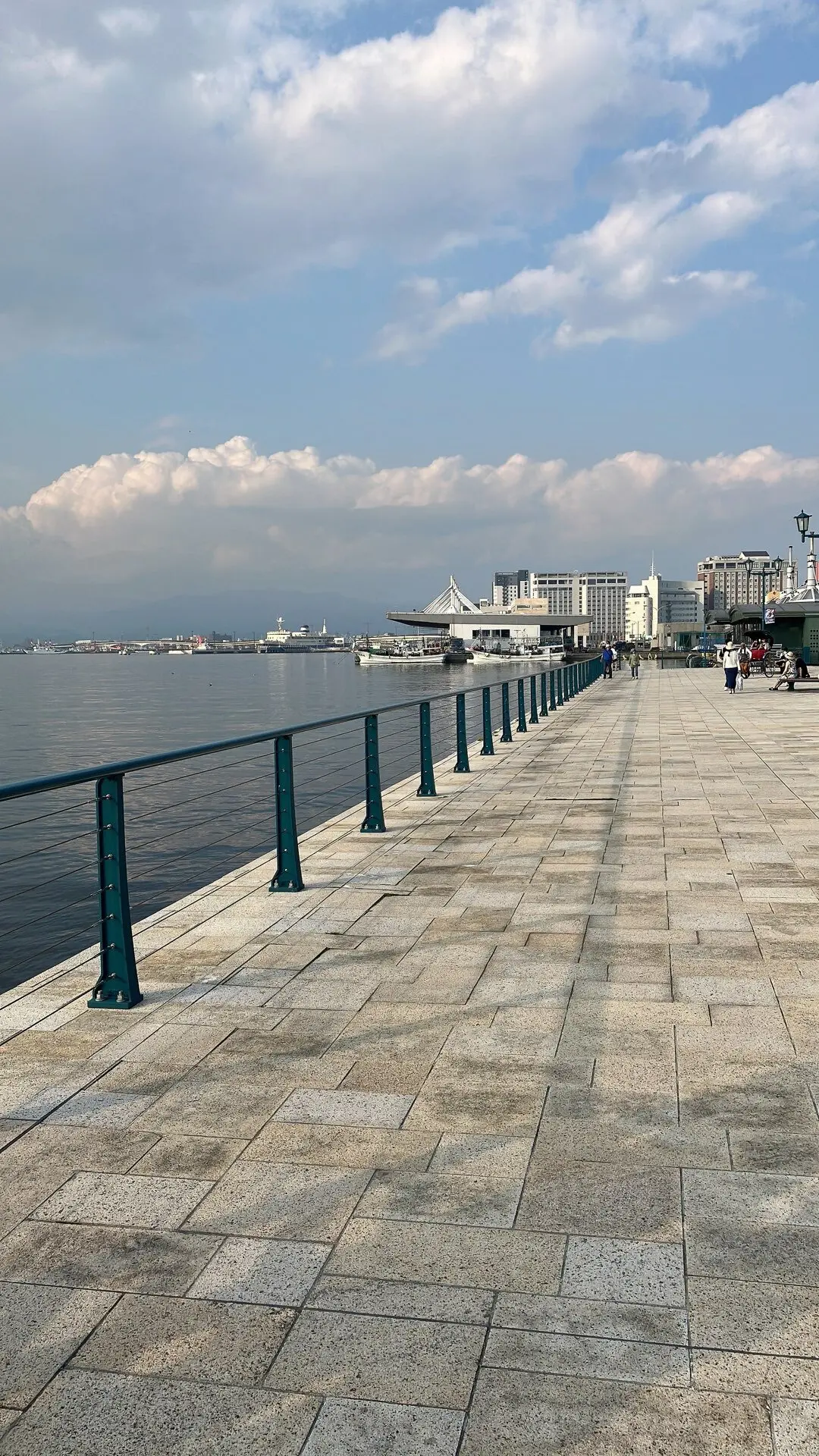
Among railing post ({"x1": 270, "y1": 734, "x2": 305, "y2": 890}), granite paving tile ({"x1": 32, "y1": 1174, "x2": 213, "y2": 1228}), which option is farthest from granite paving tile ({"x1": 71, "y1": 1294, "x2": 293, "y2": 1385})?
railing post ({"x1": 270, "y1": 734, "x2": 305, "y2": 890})

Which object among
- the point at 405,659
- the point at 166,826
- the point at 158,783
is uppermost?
the point at 158,783

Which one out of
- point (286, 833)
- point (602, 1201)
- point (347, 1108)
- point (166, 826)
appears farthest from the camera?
point (166, 826)

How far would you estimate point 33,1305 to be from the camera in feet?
8.59

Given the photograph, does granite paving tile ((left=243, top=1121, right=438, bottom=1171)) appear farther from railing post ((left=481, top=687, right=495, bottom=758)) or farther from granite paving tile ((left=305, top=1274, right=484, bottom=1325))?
railing post ((left=481, top=687, right=495, bottom=758))

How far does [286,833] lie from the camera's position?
704cm

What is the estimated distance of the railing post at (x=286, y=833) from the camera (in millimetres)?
7020

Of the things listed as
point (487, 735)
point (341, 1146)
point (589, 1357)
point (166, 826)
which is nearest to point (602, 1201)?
point (589, 1357)

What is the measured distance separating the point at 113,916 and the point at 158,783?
1050 millimetres

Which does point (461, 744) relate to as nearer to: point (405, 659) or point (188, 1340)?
point (188, 1340)

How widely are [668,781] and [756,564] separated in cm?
17318

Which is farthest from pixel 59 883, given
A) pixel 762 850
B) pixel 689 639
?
pixel 689 639

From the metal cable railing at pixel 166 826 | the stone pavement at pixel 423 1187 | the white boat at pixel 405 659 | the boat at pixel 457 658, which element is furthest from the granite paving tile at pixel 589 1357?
the white boat at pixel 405 659

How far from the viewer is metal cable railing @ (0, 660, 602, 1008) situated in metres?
4.89

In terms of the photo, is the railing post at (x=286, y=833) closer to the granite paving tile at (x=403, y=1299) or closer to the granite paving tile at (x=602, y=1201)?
the granite paving tile at (x=602, y=1201)
